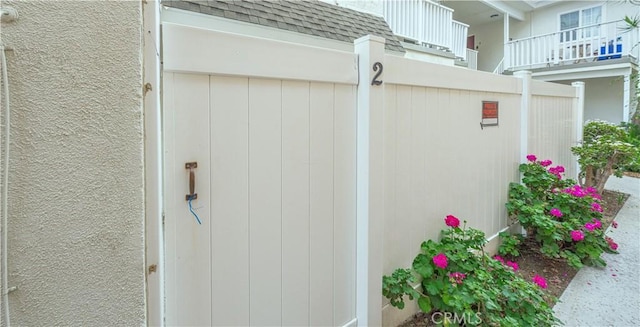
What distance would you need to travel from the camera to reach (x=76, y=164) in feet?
2.97

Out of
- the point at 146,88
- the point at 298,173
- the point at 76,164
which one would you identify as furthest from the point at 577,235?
the point at 76,164

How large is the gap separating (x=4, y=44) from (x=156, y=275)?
2.67 feet

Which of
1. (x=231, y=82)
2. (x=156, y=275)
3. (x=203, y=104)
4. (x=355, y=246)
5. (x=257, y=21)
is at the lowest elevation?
(x=355, y=246)

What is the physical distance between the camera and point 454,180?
2805mm

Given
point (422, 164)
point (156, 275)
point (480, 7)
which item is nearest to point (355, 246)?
point (422, 164)

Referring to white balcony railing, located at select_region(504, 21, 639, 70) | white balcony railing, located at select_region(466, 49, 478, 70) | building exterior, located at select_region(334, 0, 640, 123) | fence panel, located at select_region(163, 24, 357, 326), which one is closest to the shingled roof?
building exterior, located at select_region(334, 0, 640, 123)

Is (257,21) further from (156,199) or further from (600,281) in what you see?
(600,281)

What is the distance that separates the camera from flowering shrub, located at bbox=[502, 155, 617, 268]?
3.18 metres

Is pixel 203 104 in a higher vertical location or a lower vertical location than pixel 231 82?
lower

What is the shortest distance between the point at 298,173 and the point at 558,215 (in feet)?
10.1

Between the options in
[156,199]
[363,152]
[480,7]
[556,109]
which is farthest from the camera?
[480,7]

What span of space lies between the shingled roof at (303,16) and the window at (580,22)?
24.1 feet

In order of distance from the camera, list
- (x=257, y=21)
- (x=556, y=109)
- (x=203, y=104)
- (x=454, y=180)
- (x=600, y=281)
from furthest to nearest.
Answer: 1. (x=556, y=109)
2. (x=257, y=21)
3. (x=600, y=281)
4. (x=454, y=180)
5. (x=203, y=104)

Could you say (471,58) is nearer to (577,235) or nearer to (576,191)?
(576,191)
